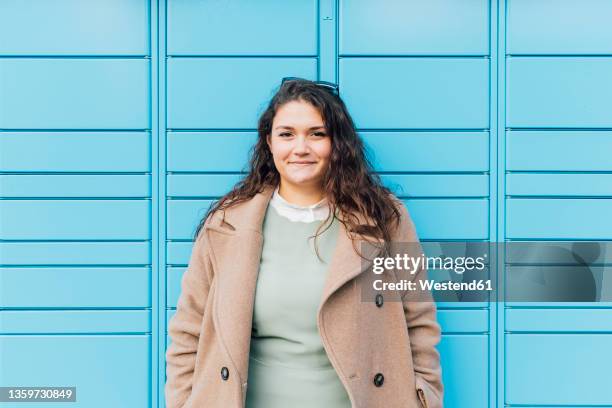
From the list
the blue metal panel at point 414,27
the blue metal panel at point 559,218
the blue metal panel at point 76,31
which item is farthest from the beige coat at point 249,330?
the blue metal panel at point 76,31

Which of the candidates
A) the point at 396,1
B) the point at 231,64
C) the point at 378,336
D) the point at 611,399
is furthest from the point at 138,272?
the point at 611,399

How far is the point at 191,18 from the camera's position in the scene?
2.60 meters

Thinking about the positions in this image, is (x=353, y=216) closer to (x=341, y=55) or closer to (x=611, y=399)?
(x=341, y=55)

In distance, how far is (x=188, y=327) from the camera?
2.09 m

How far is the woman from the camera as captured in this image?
1923 millimetres

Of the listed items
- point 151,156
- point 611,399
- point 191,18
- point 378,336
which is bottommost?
point 611,399

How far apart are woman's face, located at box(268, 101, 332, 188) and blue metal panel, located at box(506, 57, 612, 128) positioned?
1.00 m

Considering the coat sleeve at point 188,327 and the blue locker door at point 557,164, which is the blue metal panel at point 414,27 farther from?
the coat sleeve at point 188,327

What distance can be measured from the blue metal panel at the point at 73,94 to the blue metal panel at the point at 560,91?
155 centimetres

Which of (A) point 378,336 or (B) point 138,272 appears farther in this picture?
(B) point 138,272

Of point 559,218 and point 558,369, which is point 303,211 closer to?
point 559,218

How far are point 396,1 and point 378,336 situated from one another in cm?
141

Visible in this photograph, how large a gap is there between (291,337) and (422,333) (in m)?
0.48

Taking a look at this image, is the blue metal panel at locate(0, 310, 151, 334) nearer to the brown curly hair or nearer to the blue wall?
the blue wall
